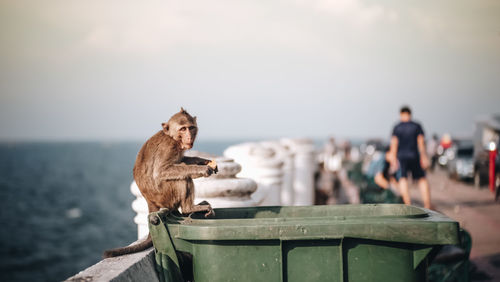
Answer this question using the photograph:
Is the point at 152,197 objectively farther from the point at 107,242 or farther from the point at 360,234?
the point at 107,242

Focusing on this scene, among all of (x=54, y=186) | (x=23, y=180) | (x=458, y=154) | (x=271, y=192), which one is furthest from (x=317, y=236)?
(x=23, y=180)

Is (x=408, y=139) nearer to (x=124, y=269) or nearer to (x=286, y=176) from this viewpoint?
(x=286, y=176)

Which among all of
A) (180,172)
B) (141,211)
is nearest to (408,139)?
(141,211)

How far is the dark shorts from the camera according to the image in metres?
8.58

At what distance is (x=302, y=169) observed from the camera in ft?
35.5

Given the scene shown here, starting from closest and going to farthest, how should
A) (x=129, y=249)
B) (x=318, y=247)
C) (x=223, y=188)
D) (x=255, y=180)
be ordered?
(x=318, y=247), (x=129, y=249), (x=223, y=188), (x=255, y=180)

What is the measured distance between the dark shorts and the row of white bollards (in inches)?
80.1

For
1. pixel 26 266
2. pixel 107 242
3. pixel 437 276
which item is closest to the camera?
pixel 437 276

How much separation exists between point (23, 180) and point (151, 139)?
102m

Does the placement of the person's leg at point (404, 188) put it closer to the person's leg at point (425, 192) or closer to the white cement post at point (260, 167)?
the person's leg at point (425, 192)

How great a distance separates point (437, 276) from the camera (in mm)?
4836

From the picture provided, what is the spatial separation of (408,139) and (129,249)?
6439 millimetres

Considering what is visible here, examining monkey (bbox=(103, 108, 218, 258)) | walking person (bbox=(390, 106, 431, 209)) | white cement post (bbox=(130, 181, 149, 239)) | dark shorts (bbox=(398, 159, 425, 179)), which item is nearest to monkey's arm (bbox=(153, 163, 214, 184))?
monkey (bbox=(103, 108, 218, 258))

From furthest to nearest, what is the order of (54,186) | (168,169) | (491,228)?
(54,186), (491,228), (168,169)
